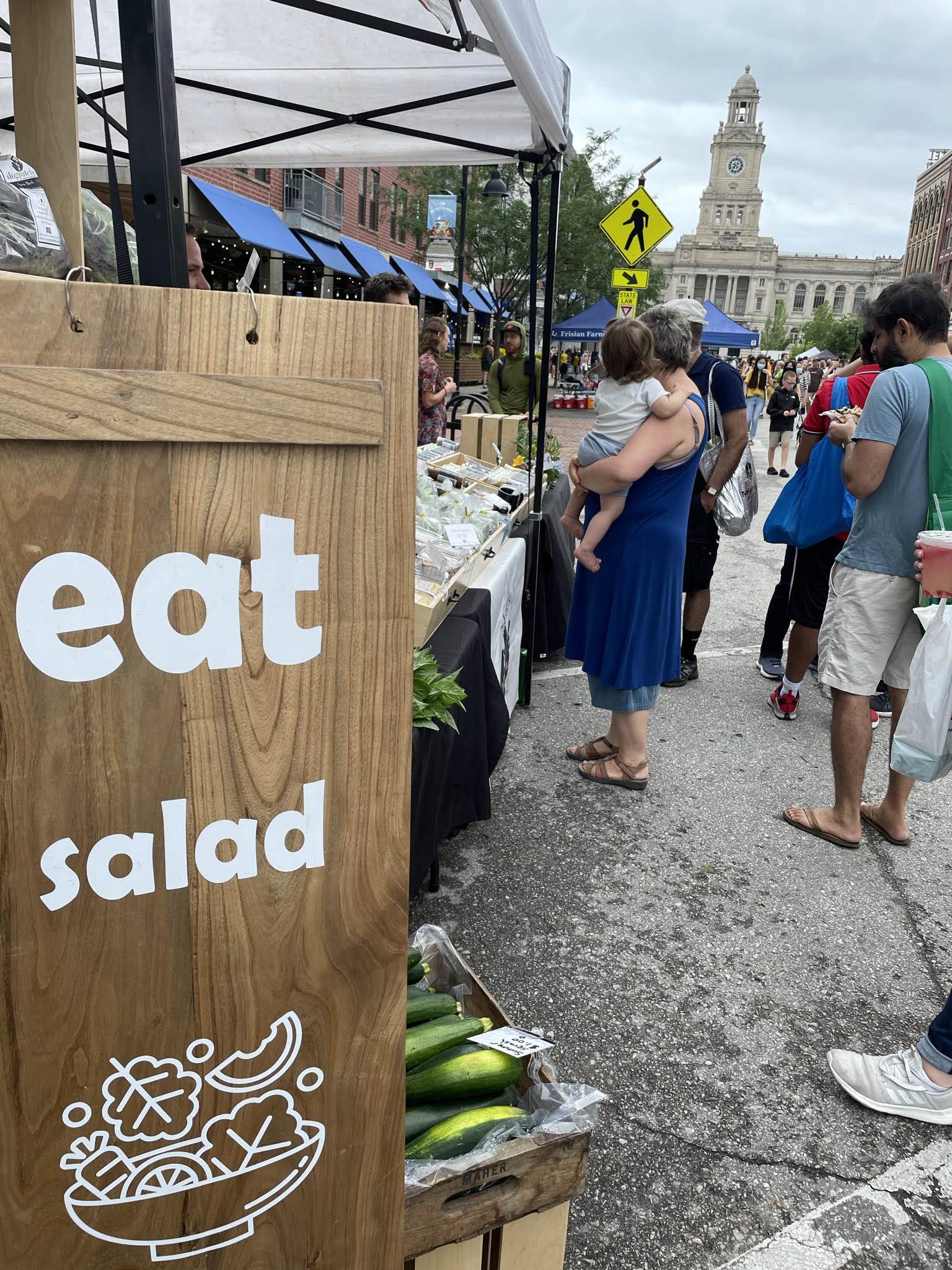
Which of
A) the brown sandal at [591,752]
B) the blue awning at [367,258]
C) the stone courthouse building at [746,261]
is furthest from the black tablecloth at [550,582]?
the stone courthouse building at [746,261]

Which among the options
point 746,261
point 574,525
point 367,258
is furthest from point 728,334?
point 746,261

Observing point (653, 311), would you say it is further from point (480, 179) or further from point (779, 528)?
point (480, 179)

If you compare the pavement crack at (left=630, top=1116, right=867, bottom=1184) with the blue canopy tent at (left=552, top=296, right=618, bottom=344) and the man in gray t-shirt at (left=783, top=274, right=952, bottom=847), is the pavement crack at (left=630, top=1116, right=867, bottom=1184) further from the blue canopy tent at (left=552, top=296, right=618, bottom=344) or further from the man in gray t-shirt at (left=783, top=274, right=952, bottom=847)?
the blue canopy tent at (left=552, top=296, right=618, bottom=344)

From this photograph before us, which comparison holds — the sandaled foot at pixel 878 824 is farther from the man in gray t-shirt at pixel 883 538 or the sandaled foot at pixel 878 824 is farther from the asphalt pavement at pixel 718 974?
the man in gray t-shirt at pixel 883 538

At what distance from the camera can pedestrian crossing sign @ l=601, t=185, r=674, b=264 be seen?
8922 millimetres

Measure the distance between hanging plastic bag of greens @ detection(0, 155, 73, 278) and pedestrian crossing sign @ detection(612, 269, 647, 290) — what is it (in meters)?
8.53

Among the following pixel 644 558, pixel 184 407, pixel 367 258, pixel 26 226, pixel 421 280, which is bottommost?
pixel 644 558

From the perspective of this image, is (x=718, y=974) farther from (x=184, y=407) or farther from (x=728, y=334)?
(x=728, y=334)

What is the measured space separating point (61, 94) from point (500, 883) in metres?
2.68

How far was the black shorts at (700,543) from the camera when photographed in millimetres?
5109

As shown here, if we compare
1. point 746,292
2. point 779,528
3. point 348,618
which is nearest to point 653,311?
point 779,528

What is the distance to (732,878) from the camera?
338 centimetres

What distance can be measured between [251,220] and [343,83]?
10863mm

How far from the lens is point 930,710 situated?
246 cm
